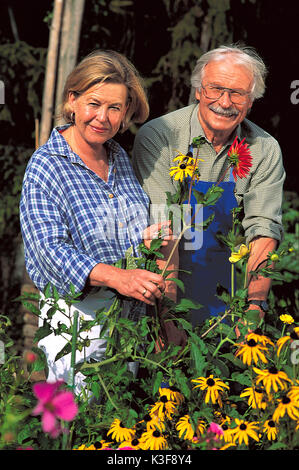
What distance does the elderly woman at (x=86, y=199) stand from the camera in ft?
5.60

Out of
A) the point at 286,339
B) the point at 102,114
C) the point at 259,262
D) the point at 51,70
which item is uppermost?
the point at 51,70

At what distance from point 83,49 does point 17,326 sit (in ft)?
5.87

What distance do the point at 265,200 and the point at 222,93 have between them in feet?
1.22

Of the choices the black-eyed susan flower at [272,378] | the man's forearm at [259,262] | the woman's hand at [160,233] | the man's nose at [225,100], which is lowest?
the black-eyed susan flower at [272,378]

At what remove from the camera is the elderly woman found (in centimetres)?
171

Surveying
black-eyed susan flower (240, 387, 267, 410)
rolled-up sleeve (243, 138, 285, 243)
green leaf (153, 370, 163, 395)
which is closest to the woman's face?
rolled-up sleeve (243, 138, 285, 243)

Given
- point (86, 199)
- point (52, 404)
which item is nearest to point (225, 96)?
point (86, 199)

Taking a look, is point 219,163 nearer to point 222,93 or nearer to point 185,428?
point 222,93

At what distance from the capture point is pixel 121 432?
56.9 inches

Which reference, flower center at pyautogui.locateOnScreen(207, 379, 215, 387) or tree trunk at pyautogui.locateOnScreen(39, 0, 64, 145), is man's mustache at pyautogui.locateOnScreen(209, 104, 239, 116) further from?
tree trunk at pyautogui.locateOnScreen(39, 0, 64, 145)

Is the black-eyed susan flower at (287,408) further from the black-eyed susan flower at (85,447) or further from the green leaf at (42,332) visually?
the green leaf at (42,332)

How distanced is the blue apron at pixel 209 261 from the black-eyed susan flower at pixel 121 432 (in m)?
0.75

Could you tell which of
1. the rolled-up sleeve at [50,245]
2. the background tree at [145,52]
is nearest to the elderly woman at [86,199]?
the rolled-up sleeve at [50,245]

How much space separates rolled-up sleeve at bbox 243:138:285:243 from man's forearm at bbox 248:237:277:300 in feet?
0.07
